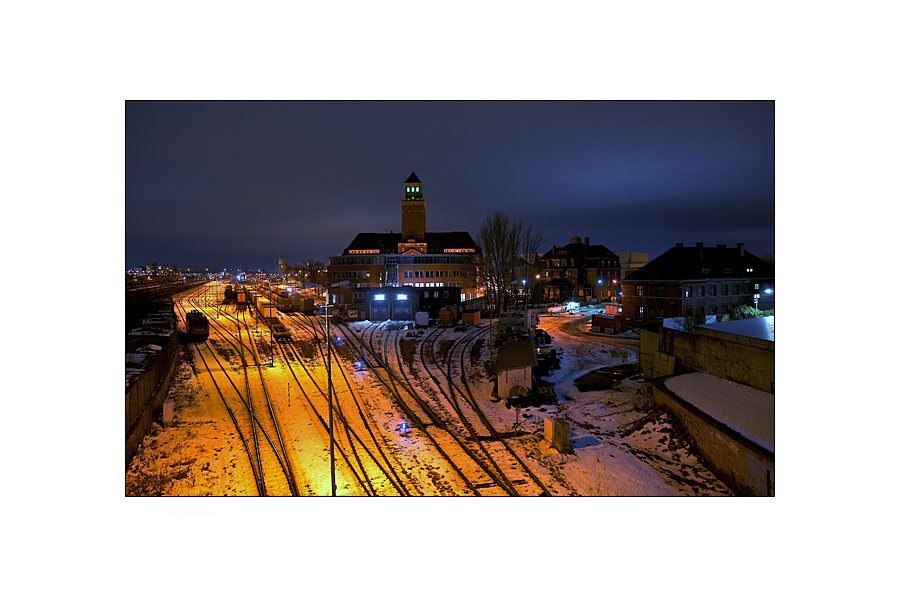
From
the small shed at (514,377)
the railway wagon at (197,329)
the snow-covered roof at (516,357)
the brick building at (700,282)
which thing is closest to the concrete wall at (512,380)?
the small shed at (514,377)

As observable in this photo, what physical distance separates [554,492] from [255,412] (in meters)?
9.40

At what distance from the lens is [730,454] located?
25.8 ft

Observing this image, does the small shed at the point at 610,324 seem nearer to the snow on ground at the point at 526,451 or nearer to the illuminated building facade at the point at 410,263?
the snow on ground at the point at 526,451

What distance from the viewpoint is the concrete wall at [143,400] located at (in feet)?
30.7

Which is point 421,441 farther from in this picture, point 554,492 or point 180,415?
point 180,415

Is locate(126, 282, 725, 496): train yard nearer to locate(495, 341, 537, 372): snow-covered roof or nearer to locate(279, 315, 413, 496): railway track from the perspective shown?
locate(279, 315, 413, 496): railway track

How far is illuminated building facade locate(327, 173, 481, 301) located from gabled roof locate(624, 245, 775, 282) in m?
22.9

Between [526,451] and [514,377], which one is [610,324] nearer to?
[514,377]

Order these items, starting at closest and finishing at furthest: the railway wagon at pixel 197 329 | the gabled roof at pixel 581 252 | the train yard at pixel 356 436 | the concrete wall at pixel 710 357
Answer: the train yard at pixel 356 436, the concrete wall at pixel 710 357, the railway wagon at pixel 197 329, the gabled roof at pixel 581 252

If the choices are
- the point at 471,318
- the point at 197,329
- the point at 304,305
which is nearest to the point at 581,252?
the point at 471,318

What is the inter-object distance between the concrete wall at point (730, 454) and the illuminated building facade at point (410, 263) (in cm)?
3898

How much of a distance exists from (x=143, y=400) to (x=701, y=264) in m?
31.4
